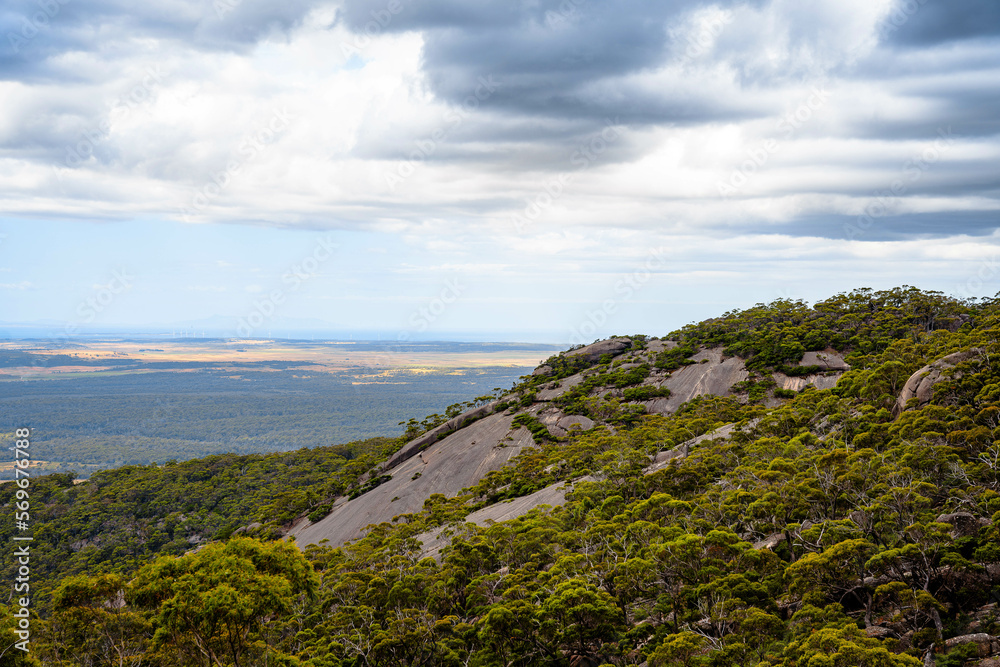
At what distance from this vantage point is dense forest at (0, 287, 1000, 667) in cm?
2108

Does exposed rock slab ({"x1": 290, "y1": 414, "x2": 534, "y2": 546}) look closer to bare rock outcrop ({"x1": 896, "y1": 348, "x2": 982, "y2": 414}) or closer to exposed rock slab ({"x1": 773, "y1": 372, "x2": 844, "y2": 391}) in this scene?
exposed rock slab ({"x1": 773, "y1": 372, "x2": 844, "y2": 391})

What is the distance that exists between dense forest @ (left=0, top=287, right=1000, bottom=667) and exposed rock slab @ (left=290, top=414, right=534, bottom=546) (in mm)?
14764

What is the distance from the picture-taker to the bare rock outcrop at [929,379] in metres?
35.3

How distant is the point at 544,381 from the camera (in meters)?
95.6

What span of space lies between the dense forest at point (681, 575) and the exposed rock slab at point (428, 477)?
14764mm

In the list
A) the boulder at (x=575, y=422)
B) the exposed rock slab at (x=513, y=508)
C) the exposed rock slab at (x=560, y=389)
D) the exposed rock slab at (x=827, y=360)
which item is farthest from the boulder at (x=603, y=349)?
the exposed rock slab at (x=513, y=508)

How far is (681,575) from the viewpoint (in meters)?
26.0

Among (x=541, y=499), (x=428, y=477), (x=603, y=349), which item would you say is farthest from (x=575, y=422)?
(x=603, y=349)

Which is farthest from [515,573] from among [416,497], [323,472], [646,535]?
[323,472]

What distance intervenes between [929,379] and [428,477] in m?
47.9

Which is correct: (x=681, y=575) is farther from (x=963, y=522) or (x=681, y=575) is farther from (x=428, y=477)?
(x=428, y=477)

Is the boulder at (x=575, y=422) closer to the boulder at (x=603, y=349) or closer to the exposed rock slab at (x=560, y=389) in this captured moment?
the exposed rock slab at (x=560, y=389)

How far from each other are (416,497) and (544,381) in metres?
36.2

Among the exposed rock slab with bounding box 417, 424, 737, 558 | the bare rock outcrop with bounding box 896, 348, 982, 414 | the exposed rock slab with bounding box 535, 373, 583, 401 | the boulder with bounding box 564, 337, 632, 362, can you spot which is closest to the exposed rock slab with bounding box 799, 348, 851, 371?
the exposed rock slab with bounding box 417, 424, 737, 558
